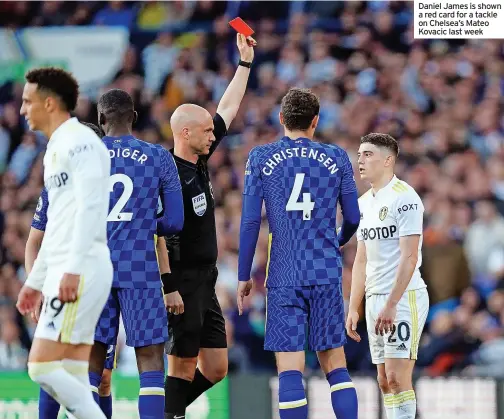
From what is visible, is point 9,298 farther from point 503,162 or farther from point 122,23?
point 503,162

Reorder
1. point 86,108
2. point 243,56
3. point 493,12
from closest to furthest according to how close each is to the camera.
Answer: point 243,56 < point 493,12 < point 86,108

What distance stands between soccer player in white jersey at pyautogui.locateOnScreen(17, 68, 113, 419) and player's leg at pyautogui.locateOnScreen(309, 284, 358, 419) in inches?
71.2

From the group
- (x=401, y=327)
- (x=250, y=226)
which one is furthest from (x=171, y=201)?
(x=401, y=327)

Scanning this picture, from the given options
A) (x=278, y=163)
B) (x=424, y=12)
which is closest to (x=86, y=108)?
(x=424, y=12)

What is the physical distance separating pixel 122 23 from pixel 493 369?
27.2 ft

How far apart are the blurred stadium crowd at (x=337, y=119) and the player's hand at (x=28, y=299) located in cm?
708

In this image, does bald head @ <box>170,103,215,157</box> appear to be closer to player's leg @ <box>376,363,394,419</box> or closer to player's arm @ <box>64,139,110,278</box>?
player's arm @ <box>64,139,110,278</box>

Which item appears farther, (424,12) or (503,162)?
(503,162)

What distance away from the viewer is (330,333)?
7.32 m

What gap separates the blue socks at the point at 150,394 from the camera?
22.9 ft

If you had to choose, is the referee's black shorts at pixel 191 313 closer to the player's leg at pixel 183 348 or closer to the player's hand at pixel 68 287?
the player's leg at pixel 183 348

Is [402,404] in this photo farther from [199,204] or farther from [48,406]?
[48,406]

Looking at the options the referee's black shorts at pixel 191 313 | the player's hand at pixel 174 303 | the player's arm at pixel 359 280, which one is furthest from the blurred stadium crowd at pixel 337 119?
the player's hand at pixel 174 303

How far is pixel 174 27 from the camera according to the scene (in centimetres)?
1766
